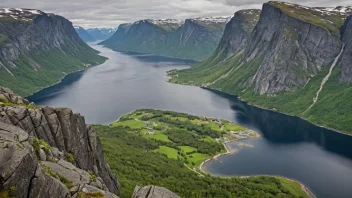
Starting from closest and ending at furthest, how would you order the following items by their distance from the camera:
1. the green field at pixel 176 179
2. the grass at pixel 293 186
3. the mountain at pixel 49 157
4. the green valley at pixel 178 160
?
the mountain at pixel 49 157 → the green field at pixel 176 179 → the green valley at pixel 178 160 → the grass at pixel 293 186

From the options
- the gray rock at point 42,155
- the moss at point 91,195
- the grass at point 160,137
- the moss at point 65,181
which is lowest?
the grass at point 160,137

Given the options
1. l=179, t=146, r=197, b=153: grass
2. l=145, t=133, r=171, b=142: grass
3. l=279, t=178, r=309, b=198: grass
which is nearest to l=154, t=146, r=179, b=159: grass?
l=179, t=146, r=197, b=153: grass

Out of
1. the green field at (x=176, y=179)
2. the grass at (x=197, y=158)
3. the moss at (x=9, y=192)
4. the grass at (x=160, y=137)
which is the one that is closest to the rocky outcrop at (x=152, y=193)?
the moss at (x=9, y=192)

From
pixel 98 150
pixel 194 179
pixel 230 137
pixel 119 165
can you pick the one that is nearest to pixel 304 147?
pixel 230 137

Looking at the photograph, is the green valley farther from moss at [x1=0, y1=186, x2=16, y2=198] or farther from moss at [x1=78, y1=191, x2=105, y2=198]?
moss at [x1=0, y1=186, x2=16, y2=198]

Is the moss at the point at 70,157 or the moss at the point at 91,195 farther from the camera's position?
the moss at the point at 70,157

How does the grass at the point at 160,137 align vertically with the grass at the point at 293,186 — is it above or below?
below

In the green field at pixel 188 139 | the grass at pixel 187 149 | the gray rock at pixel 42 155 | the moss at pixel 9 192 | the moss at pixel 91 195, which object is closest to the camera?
the moss at pixel 9 192

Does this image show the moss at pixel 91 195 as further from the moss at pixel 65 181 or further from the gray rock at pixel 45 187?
the moss at pixel 65 181
